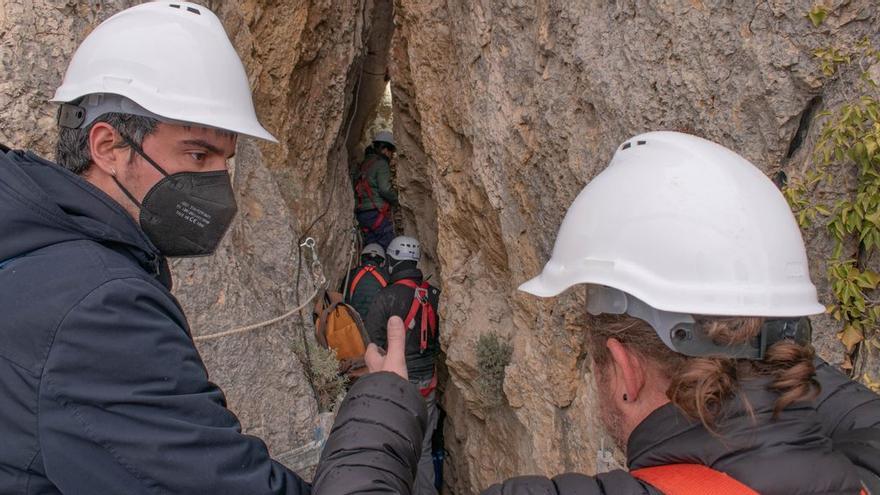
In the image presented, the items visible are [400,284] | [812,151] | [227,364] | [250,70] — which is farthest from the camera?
[400,284]

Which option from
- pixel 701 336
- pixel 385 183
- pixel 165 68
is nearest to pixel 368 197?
pixel 385 183

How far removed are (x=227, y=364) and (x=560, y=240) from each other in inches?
109

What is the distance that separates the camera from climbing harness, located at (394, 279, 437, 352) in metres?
6.20

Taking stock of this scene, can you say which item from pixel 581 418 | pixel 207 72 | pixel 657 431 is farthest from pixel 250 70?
pixel 657 431

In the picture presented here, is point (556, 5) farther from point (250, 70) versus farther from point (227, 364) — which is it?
→ point (227, 364)

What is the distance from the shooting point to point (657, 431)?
134 cm

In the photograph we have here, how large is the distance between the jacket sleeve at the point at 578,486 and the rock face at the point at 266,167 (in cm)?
275

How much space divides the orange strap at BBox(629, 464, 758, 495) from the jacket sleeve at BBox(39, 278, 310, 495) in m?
0.89

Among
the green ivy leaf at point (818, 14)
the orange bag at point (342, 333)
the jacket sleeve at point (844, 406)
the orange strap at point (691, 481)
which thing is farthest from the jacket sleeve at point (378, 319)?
the orange strap at point (691, 481)

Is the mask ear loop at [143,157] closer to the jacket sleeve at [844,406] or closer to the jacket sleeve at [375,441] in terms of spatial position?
the jacket sleeve at [375,441]

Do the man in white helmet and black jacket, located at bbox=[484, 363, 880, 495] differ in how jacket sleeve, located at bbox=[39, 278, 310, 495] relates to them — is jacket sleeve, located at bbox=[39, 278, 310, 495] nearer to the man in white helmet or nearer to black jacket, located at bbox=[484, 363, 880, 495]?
the man in white helmet

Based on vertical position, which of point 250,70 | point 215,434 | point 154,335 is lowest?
point 250,70

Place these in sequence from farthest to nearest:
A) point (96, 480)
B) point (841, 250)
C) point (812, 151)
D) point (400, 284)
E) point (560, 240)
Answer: point (400, 284) → point (812, 151) → point (841, 250) → point (560, 240) → point (96, 480)

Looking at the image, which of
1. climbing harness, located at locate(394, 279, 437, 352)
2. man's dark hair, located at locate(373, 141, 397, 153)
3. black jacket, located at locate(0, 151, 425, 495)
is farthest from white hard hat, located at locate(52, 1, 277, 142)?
man's dark hair, located at locate(373, 141, 397, 153)
